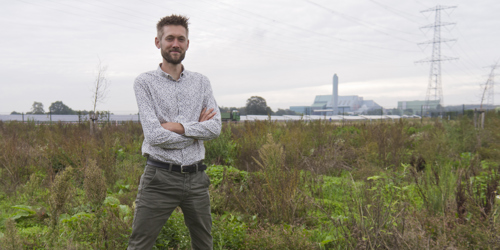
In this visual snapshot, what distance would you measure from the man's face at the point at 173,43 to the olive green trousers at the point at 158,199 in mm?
761

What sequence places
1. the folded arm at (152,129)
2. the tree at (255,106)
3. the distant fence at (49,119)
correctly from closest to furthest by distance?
the folded arm at (152,129)
the distant fence at (49,119)
the tree at (255,106)

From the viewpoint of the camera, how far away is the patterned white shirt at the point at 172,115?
234 centimetres

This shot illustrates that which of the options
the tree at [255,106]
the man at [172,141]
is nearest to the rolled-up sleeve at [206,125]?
the man at [172,141]

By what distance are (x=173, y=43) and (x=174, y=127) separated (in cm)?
58

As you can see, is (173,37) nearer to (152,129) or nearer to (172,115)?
(172,115)

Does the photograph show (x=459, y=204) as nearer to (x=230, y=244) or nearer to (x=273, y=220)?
(x=273, y=220)

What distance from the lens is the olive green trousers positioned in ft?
7.63

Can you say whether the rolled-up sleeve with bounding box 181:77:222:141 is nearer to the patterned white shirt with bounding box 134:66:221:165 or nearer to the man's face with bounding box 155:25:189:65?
the patterned white shirt with bounding box 134:66:221:165

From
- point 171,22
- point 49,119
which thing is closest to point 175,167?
point 171,22

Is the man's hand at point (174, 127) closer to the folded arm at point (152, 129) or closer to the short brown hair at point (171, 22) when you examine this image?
the folded arm at point (152, 129)

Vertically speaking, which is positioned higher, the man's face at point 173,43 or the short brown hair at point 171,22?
the short brown hair at point 171,22

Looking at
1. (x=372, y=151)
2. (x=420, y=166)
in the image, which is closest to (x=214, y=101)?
(x=372, y=151)

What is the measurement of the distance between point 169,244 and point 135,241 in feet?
3.25

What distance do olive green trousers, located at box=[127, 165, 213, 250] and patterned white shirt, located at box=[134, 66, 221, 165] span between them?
0.37ft
